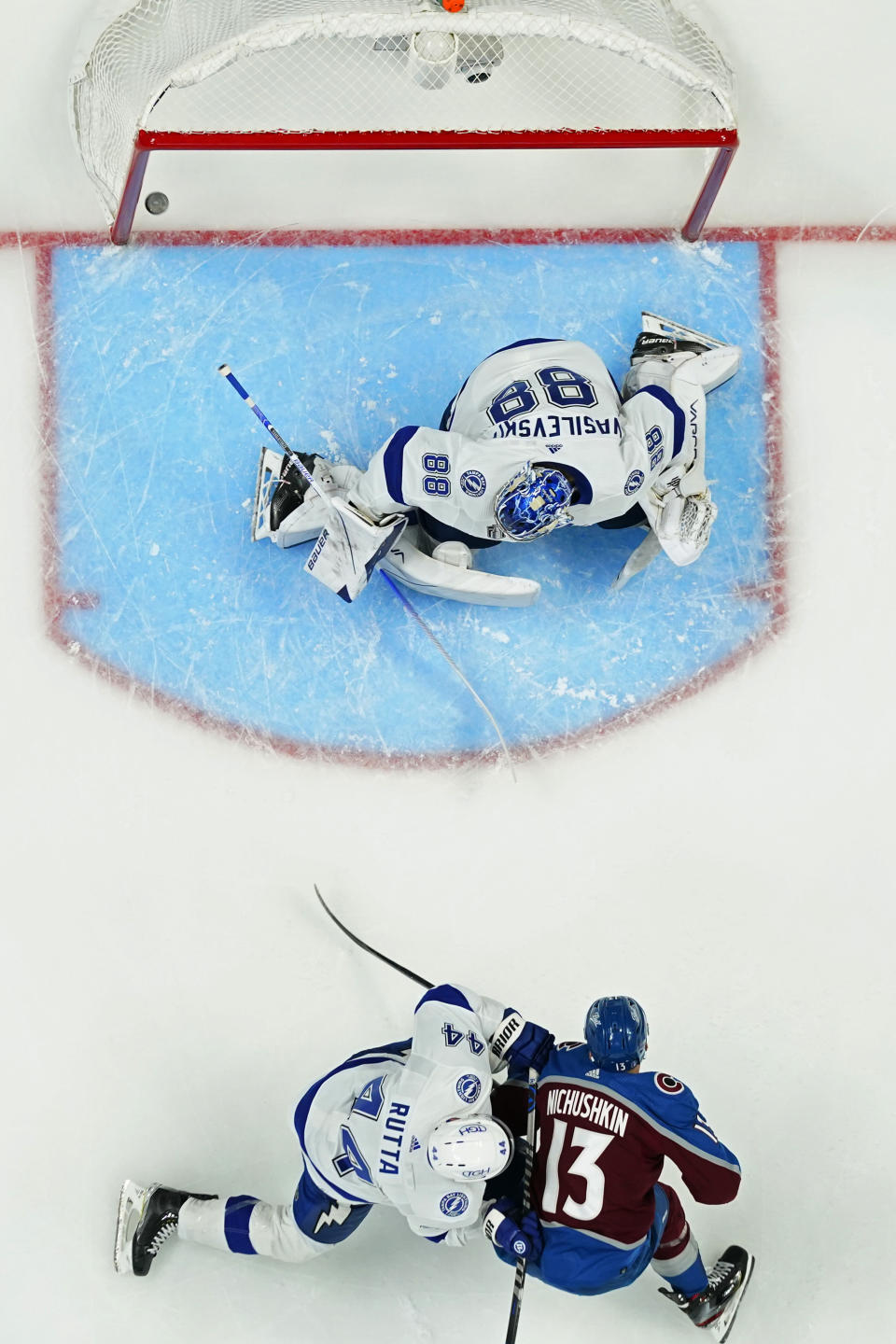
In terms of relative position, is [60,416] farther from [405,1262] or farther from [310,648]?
[405,1262]

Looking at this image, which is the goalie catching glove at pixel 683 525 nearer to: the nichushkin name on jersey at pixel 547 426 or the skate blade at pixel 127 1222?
the nichushkin name on jersey at pixel 547 426

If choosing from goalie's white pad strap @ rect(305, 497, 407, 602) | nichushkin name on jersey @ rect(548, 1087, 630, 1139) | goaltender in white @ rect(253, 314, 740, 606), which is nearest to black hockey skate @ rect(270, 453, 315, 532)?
goaltender in white @ rect(253, 314, 740, 606)

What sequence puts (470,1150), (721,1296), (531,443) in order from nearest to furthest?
(470,1150), (531,443), (721,1296)

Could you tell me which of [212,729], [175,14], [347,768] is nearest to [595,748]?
[347,768]

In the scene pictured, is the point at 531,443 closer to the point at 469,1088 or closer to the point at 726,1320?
the point at 469,1088

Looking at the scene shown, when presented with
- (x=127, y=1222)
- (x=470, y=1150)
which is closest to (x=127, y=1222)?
(x=127, y=1222)

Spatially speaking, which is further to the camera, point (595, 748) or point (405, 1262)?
point (595, 748)

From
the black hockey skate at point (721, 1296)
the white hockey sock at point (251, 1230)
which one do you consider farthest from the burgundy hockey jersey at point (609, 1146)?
the white hockey sock at point (251, 1230)
